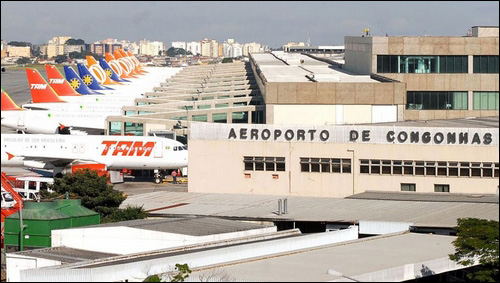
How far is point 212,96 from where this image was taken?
11956cm

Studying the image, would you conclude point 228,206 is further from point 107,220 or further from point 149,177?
point 149,177

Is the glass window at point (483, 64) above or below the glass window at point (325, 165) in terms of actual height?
above

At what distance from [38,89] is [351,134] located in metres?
73.2

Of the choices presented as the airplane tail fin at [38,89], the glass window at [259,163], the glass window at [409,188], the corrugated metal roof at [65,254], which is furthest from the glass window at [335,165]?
the airplane tail fin at [38,89]

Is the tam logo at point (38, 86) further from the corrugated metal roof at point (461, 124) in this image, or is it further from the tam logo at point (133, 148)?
the corrugated metal roof at point (461, 124)

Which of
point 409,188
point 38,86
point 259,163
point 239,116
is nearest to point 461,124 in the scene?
point 409,188

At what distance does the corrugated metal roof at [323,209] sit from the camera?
48.4 meters

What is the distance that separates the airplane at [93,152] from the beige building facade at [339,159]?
1739cm

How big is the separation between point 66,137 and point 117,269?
2080 inches

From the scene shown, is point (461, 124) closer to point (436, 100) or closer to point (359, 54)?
point (436, 100)

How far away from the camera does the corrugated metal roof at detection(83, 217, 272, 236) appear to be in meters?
44.6

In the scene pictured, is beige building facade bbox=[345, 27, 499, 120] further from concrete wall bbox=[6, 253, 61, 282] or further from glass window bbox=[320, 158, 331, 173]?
concrete wall bbox=[6, 253, 61, 282]

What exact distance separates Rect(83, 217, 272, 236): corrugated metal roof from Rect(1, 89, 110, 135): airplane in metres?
60.6

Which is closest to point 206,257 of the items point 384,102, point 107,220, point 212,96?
point 107,220
